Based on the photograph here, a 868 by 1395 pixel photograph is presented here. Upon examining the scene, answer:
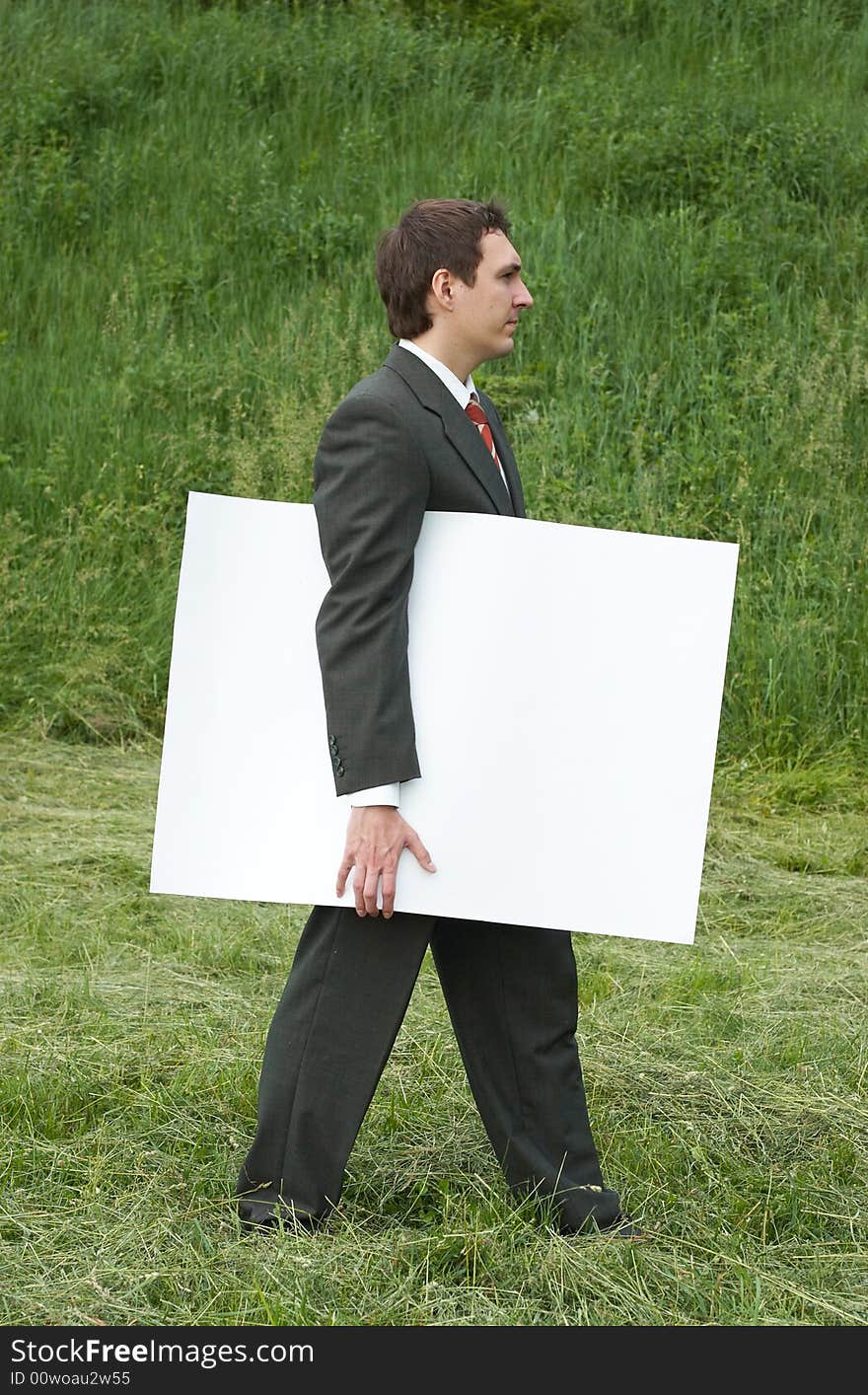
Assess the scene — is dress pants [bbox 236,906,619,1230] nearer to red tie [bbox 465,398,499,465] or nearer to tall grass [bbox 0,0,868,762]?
red tie [bbox 465,398,499,465]

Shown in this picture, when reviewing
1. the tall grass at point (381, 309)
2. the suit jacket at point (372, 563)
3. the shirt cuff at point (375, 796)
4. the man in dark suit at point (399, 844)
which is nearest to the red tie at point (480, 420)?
the man in dark suit at point (399, 844)

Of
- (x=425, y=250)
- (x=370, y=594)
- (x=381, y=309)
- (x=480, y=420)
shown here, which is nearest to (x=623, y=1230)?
(x=370, y=594)

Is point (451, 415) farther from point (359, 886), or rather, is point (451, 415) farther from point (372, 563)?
point (359, 886)

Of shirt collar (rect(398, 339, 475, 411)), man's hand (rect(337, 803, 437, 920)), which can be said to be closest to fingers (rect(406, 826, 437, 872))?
man's hand (rect(337, 803, 437, 920))

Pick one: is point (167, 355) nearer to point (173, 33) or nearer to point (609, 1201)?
point (173, 33)

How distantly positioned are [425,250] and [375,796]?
850 mm

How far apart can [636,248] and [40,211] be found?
3.76 meters

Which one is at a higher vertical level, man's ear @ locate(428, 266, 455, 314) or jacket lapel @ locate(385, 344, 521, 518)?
man's ear @ locate(428, 266, 455, 314)

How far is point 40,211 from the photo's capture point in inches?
372

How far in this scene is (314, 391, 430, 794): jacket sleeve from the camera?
2.25 meters

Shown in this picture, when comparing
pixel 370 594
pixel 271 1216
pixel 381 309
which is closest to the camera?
pixel 370 594

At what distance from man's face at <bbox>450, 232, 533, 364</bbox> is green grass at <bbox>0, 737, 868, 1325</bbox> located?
1.43m

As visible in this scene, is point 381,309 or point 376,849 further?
point 381,309

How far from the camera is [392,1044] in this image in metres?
2.41
